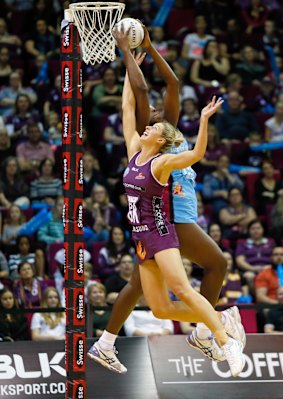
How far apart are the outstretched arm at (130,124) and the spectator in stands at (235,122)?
25.4 feet

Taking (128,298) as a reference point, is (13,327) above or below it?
below

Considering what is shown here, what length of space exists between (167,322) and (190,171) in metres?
3.32

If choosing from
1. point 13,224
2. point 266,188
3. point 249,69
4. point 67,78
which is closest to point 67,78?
point 67,78

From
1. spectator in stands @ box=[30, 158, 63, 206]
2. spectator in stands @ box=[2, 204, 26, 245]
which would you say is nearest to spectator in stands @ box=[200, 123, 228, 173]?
spectator in stands @ box=[30, 158, 63, 206]

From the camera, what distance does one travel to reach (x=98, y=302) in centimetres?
1262

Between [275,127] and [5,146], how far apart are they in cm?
435

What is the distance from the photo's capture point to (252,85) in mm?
18234

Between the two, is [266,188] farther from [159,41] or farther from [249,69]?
[159,41]

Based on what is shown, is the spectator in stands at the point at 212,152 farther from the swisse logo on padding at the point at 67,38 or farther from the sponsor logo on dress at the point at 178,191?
the swisse logo on padding at the point at 67,38

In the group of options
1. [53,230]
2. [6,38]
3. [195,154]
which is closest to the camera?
[195,154]

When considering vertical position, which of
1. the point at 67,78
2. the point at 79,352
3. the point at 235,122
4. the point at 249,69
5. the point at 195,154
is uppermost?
the point at 67,78

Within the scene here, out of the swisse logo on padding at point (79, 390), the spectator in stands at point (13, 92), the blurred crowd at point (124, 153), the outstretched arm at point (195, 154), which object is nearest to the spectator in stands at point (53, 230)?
the blurred crowd at point (124, 153)

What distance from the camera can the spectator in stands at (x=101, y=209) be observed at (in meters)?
15.1

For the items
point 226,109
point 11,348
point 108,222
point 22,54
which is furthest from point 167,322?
point 22,54
